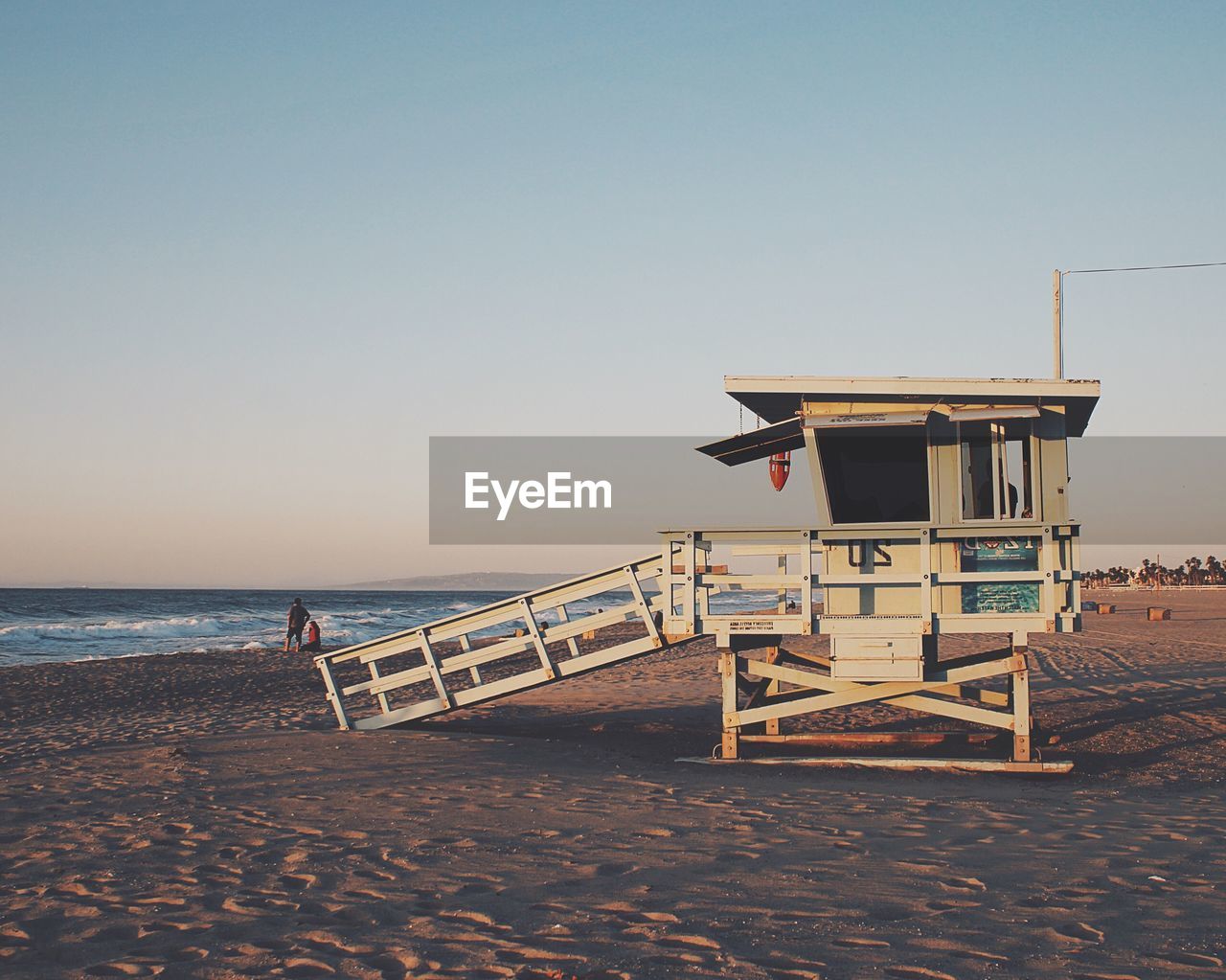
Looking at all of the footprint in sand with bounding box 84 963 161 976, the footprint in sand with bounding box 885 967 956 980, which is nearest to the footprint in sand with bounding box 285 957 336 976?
the footprint in sand with bounding box 84 963 161 976

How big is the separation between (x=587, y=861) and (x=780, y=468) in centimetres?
662

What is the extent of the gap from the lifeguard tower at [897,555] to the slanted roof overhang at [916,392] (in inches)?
0.7

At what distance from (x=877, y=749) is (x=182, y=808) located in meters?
7.71

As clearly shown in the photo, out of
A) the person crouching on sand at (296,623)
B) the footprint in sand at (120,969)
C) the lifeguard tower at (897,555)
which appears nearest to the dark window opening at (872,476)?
the lifeguard tower at (897,555)

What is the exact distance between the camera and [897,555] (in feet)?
37.3

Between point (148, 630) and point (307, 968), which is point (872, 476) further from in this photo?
point (148, 630)

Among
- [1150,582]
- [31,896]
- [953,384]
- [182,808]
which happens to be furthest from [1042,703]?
[1150,582]

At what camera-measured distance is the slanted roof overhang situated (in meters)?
11.1

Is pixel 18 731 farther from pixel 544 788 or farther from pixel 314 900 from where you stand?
pixel 314 900

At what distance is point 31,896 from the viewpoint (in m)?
6.19

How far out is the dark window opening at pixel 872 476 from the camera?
462 inches

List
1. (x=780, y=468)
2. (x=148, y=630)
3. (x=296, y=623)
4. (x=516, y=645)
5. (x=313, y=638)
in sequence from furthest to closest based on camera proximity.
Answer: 1. (x=148, y=630)
2. (x=296, y=623)
3. (x=313, y=638)
4. (x=516, y=645)
5. (x=780, y=468)

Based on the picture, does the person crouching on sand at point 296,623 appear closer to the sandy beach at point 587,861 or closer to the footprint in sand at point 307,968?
the sandy beach at point 587,861

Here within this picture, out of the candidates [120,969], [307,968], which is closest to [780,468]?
[307,968]
